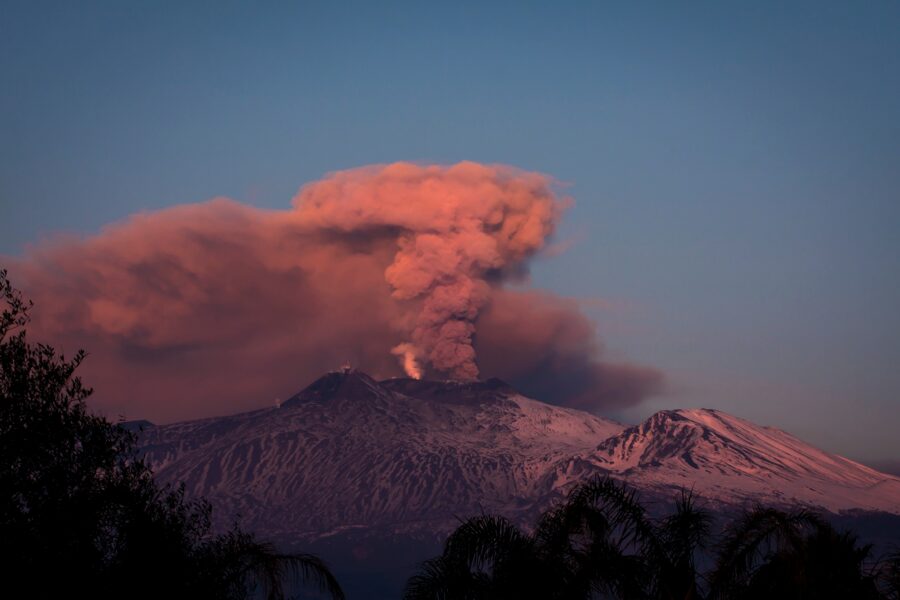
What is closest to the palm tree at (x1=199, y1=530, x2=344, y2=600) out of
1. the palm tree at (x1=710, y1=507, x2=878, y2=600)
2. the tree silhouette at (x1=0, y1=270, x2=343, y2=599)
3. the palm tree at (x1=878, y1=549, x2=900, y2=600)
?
the tree silhouette at (x1=0, y1=270, x2=343, y2=599)

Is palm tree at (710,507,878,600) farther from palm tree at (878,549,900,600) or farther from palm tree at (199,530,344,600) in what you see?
palm tree at (199,530,344,600)

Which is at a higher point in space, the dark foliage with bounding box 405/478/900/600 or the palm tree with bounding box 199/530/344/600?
the dark foliage with bounding box 405/478/900/600

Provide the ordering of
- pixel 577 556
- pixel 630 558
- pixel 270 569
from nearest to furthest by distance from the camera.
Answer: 1. pixel 270 569
2. pixel 630 558
3. pixel 577 556

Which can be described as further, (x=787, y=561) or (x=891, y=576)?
(x=891, y=576)

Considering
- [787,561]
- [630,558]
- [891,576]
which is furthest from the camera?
[630,558]

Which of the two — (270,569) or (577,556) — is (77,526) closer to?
(270,569)

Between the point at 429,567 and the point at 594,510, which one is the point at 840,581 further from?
the point at 429,567

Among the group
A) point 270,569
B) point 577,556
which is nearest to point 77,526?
point 270,569

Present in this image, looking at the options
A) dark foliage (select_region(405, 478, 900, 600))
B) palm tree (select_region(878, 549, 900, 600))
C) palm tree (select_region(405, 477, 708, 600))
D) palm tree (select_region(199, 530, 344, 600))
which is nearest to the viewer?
palm tree (select_region(199, 530, 344, 600))

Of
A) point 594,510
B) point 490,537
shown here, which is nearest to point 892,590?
point 594,510
